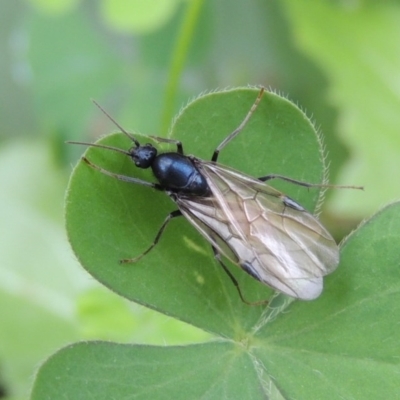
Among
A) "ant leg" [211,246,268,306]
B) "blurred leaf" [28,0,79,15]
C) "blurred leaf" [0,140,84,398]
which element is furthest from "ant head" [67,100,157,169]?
"blurred leaf" [28,0,79,15]

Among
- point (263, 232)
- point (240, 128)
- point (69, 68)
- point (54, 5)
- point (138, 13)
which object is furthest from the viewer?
point (69, 68)

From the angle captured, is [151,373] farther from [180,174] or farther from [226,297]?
[180,174]

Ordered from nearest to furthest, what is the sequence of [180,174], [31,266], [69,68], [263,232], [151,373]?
1. [151,373]
2. [263,232]
3. [180,174]
4. [31,266]
5. [69,68]

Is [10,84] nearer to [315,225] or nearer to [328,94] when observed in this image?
[328,94]

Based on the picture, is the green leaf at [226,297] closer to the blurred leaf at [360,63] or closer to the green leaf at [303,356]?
the green leaf at [303,356]

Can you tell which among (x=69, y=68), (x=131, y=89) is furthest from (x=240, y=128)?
(x=69, y=68)

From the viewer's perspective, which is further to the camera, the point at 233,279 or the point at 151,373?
the point at 233,279

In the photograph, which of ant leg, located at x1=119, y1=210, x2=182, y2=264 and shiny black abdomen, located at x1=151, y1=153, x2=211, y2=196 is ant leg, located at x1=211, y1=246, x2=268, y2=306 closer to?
ant leg, located at x1=119, y1=210, x2=182, y2=264
